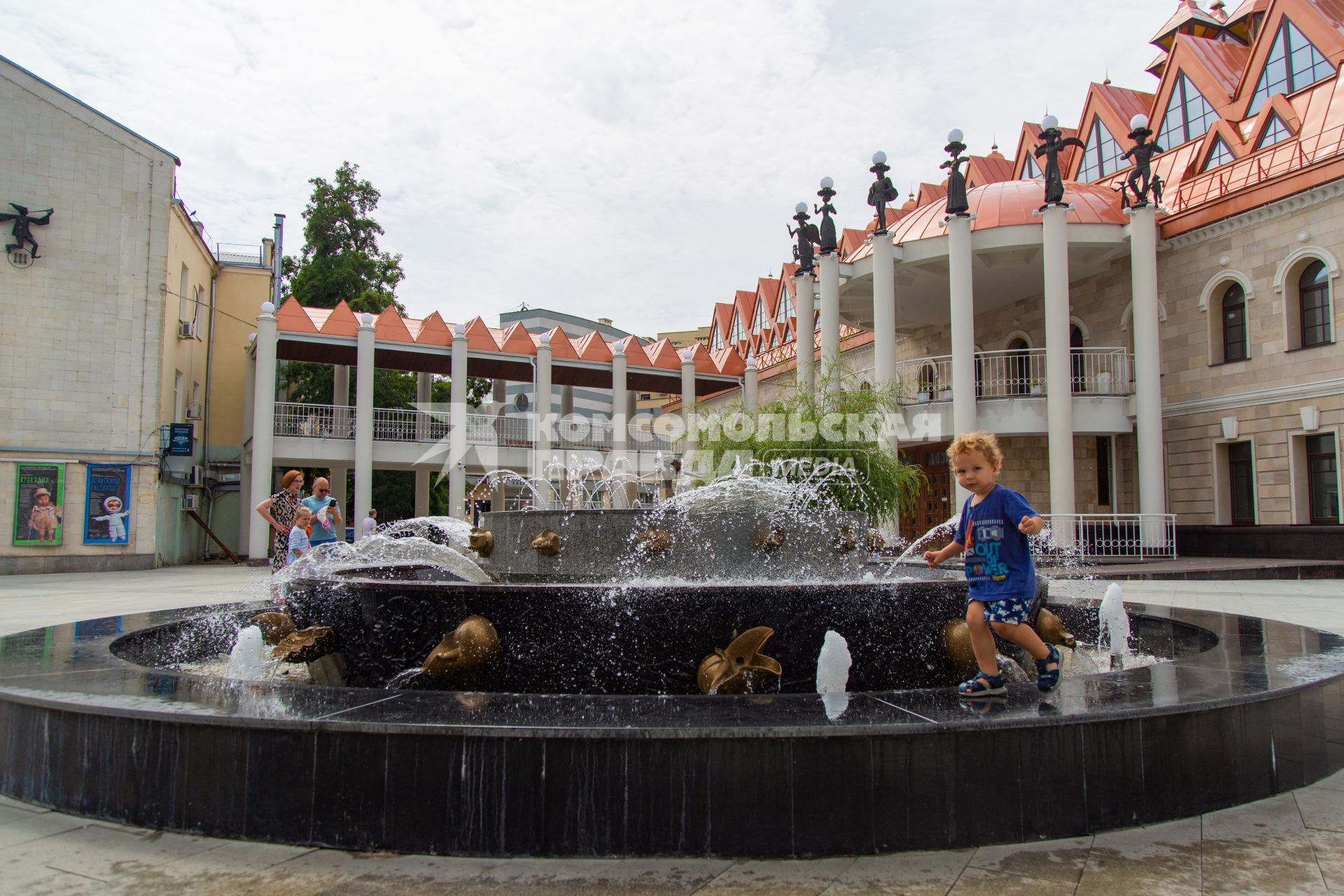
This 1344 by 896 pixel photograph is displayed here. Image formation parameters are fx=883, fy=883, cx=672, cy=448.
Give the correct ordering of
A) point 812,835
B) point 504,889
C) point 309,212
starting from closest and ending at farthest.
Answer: point 504,889 → point 812,835 → point 309,212

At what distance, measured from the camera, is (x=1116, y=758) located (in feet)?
10.8

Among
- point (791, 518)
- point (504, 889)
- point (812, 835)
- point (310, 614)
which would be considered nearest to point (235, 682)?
point (310, 614)

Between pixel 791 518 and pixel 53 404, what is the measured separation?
20808 millimetres

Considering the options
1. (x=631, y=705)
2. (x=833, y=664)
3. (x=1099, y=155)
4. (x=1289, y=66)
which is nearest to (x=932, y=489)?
(x=1099, y=155)

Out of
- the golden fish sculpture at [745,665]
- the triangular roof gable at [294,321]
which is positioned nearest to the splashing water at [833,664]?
the golden fish sculpture at [745,665]

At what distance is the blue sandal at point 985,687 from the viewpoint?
366cm

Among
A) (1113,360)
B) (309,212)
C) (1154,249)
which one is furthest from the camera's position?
(309,212)

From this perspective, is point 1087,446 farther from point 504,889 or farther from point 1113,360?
point 504,889

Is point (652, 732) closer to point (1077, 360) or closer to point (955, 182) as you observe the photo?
point (955, 182)

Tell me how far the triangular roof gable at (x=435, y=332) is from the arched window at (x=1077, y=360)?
17.1 meters

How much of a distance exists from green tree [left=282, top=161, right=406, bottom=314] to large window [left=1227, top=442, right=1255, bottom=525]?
27698 mm

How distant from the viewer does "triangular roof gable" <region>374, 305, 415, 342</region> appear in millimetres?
24969

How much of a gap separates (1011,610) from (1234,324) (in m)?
20.9

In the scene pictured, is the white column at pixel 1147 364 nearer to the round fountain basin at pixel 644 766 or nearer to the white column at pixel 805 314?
the white column at pixel 805 314
